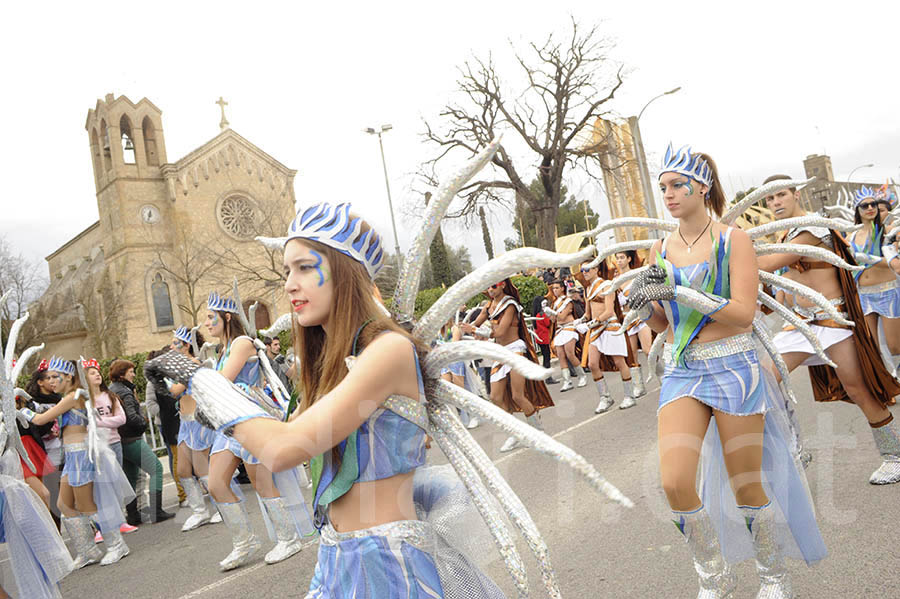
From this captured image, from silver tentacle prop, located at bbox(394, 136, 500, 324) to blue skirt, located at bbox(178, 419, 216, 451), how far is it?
454cm

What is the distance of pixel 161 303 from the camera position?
4169 centimetres

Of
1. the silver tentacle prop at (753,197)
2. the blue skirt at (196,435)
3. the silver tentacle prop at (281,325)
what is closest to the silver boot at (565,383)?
the blue skirt at (196,435)

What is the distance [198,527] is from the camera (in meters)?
7.45

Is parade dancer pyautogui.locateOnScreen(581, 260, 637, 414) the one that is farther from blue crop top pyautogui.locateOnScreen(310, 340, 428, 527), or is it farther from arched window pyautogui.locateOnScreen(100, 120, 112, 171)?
arched window pyautogui.locateOnScreen(100, 120, 112, 171)

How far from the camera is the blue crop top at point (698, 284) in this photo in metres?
3.39

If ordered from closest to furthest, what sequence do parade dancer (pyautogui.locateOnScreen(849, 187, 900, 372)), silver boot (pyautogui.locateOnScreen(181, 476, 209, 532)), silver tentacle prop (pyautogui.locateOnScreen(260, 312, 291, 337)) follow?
silver tentacle prop (pyautogui.locateOnScreen(260, 312, 291, 337))
parade dancer (pyautogui.locateOnScreen(849, 187, 900, 372))
silver boot (pyautogui.locateOnScreen(181, 476, 209, 532))

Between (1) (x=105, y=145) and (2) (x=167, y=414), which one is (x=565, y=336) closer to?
(2) (x=167, y=414)

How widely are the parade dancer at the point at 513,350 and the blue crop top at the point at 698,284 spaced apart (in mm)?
4431

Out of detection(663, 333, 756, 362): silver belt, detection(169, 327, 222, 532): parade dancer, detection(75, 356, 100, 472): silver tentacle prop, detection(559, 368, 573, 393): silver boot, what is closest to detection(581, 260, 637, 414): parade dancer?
detection(559, 368, 573, 393): silver boot

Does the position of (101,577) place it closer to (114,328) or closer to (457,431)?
(457,431)

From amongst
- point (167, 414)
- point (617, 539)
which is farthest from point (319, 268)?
point (167, 414)

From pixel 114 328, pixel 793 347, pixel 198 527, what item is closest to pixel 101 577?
pixel 198 527

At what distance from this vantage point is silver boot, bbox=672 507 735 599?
10.3 ft

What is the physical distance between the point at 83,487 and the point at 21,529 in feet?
6.19
